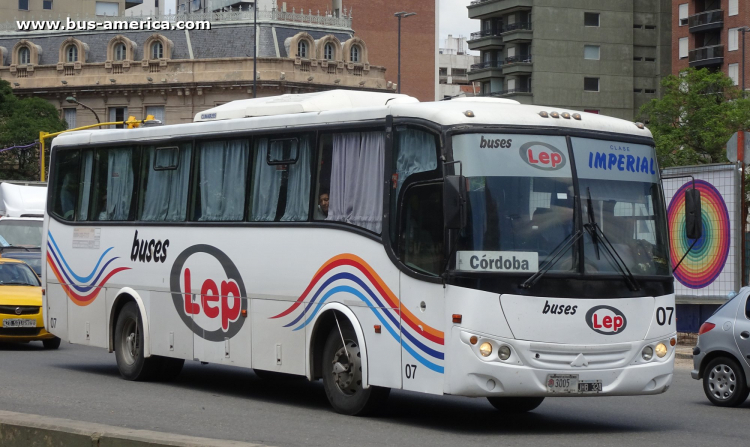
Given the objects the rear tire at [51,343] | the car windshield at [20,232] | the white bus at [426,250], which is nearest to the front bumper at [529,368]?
the white bus at [426,250]

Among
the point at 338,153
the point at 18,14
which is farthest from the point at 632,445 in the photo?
the point at 18,14

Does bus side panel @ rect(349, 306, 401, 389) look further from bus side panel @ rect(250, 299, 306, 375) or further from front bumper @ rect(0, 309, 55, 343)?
front bumper @ rect(0, 309, 55, 343)

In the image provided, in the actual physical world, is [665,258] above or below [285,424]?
above

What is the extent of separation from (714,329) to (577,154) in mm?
4383

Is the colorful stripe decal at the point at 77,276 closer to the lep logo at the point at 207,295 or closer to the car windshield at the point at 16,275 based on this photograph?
the lep logo at the point at 207,295

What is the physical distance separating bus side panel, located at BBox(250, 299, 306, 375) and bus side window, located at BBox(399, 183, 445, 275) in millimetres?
1994

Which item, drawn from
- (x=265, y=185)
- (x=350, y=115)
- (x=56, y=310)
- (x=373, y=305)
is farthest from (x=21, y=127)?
(x=373, y=305)

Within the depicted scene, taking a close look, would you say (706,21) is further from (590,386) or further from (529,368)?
(529,368)

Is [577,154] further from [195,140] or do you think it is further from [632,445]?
[195,140]

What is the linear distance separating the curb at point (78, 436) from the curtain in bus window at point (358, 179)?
436 cm

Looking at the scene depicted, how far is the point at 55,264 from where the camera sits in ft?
59.6

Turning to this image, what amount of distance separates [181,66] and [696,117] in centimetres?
3456

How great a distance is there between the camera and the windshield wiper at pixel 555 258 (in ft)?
37.3

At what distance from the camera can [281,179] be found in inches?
547
